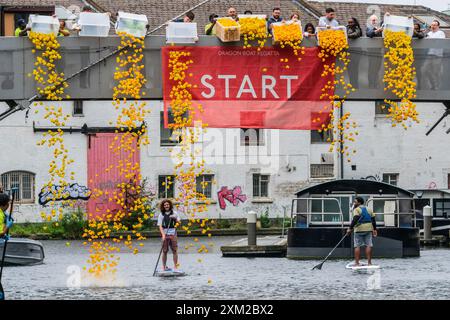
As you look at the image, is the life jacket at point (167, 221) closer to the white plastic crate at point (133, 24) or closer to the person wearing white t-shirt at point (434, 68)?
the white plastic crate at point (133, 24)

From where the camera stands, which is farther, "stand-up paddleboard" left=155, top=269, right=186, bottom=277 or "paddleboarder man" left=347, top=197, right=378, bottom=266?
"stand-up paddleboard" left=155, top=269, right=186, bottom=277

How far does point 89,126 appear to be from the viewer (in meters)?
56.0

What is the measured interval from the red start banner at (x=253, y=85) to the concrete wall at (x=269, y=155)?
104 feet

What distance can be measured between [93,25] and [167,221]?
343 inches

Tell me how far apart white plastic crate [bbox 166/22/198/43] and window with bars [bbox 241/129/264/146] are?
116ft

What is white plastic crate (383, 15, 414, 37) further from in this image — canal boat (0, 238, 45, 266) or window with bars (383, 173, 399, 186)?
window with bars (383, 173, 399, 186)

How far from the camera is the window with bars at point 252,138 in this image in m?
57.7

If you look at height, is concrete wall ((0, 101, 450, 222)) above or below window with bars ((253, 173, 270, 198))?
above

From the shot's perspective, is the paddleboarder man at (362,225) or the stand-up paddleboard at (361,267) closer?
the paddleboarder man at (362,225)

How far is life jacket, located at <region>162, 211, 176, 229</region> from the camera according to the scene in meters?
30.1

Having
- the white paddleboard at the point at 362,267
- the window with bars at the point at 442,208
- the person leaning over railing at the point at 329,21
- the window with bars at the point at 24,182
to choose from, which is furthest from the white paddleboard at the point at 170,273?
the window with bars at the point at 24,182

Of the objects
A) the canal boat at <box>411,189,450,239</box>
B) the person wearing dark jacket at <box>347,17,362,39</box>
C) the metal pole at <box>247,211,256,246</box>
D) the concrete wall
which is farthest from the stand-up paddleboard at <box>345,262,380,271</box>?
the concrete wall
